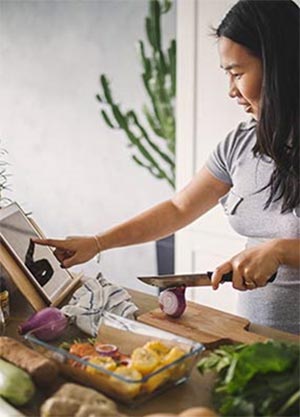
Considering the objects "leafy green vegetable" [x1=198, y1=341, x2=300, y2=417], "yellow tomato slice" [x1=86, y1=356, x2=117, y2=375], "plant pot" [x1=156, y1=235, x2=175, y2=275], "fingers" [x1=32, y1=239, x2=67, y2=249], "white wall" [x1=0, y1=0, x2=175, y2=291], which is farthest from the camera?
"white wall" [x1=0, y1=0, x2=175, y2=291]

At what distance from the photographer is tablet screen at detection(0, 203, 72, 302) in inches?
47.1

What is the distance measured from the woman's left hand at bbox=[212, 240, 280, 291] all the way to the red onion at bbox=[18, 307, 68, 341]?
30cm

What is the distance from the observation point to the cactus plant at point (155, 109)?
9.23 ft

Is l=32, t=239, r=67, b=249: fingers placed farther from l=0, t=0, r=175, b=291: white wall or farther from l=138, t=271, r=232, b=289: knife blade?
l=0, t=0, r=175, b=291: white wall

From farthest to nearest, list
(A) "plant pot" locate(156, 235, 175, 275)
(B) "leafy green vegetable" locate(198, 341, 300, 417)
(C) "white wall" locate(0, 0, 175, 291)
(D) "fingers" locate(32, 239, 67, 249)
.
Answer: (C) "white wall" locate(0, 0, 175, 291), (A) "plant pot" locate(156, 235, 175, 275), (D) "fingers" locate(32, 239, 67, 249), (B) "leafy green vegetable" locate(198, 341, 300, 417)

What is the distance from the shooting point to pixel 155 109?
9.53 feet

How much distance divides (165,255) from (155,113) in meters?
0.69

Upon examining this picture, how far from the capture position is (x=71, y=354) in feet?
3.05

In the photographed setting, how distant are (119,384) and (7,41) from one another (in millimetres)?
2632

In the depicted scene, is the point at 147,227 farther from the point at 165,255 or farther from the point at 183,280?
the point at 165,255

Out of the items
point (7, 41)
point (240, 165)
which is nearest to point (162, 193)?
point (7, 41)

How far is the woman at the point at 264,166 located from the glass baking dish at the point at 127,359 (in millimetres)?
212

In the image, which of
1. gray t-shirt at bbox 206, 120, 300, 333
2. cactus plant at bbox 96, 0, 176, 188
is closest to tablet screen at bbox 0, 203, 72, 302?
gray t-shirt at bbox 206, 120, 300, 333

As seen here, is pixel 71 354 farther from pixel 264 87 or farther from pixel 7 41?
pixel 7 41
